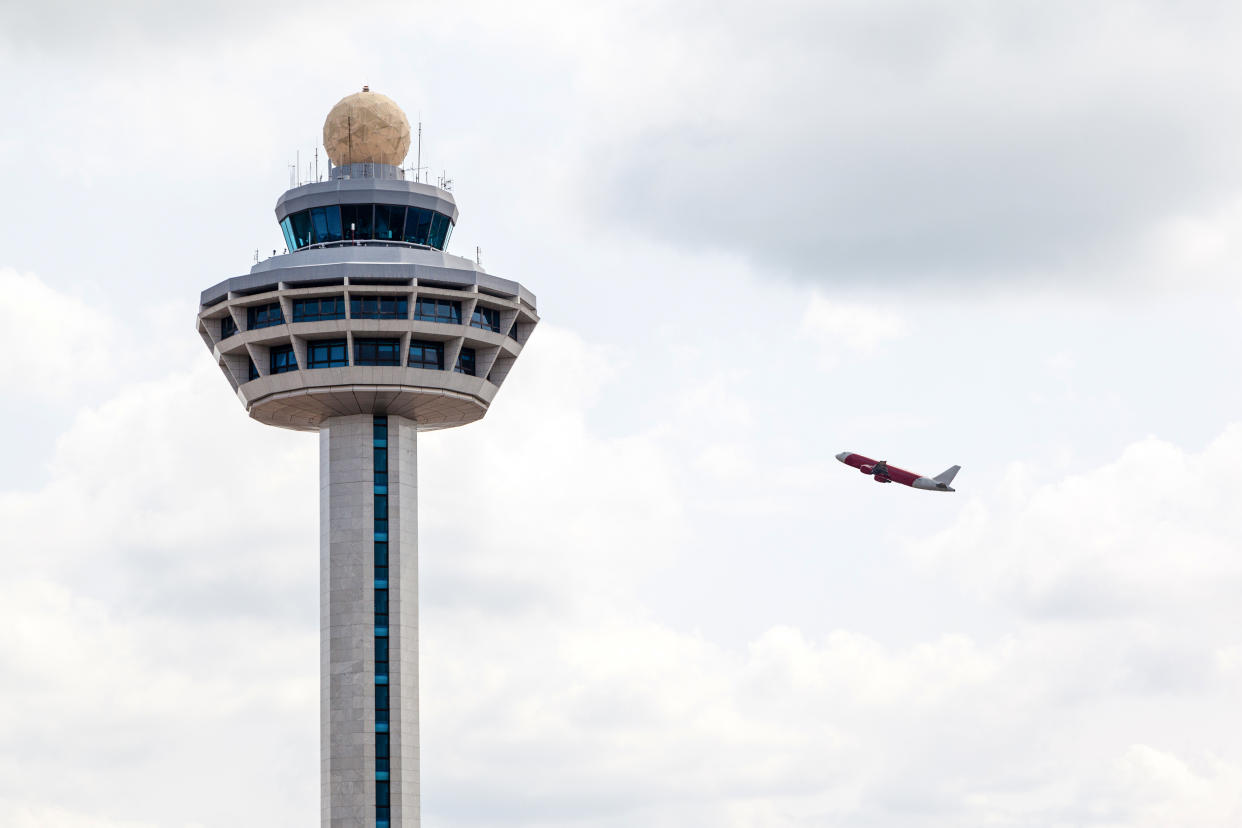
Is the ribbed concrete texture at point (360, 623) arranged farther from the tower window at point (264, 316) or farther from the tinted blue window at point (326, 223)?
the tinted blue window at point (326, 223)

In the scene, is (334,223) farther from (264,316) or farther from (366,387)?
(366,387)

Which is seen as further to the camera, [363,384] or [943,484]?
[363,384]

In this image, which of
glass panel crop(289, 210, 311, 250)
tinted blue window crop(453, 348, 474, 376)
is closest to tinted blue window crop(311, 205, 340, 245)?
glass panel crop(289, 210, 311, 250)

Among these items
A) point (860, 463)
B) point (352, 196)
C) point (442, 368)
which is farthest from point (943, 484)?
point (352, 196)

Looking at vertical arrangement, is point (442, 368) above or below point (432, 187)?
below

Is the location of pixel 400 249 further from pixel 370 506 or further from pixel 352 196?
pixel 370 506

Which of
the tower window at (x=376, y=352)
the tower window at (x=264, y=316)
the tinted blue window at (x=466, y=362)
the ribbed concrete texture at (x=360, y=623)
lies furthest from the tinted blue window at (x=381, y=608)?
the tower window at (x=264, y=316)

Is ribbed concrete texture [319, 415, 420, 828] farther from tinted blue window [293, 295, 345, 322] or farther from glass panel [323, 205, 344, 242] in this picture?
glass panel [323, 205, 344, 242]

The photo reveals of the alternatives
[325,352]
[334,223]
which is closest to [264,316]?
[325,352]

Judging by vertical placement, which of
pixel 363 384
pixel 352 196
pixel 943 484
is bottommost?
pixel 943 484
